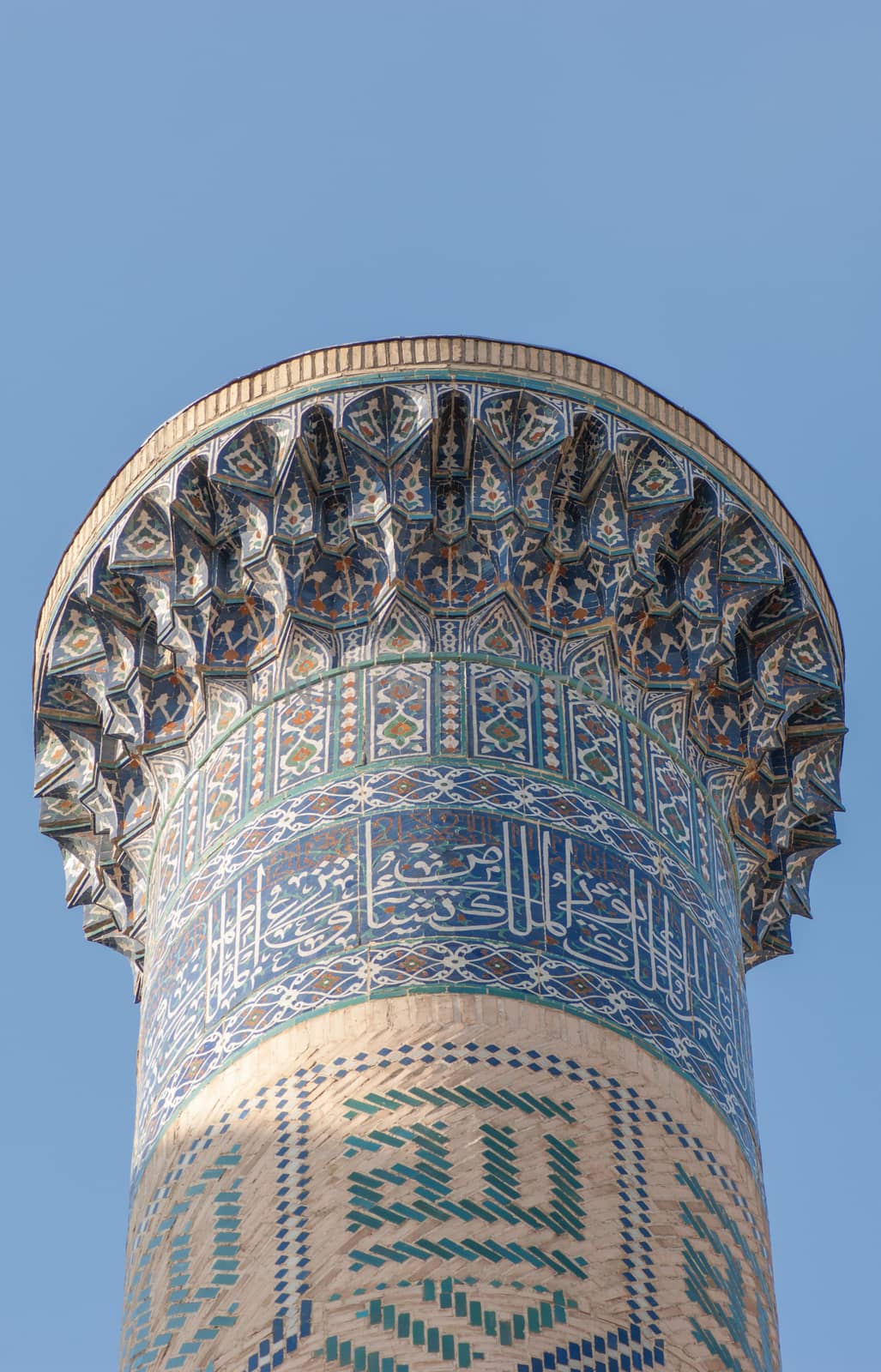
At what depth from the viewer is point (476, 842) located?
6.78 meters

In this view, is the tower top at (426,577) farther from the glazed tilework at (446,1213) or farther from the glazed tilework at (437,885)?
the glazed tilework at (446,1213)

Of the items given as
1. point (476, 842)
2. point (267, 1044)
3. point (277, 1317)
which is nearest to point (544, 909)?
point (476, 842)

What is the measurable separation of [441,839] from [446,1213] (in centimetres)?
105

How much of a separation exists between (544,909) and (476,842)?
0.24 m

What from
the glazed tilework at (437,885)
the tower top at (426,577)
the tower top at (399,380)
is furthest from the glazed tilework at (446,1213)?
the tower top at (399,380)

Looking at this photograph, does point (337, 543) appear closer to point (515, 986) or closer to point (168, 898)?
point (168, 898)

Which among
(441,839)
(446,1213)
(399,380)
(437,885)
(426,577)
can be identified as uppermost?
(399,380)

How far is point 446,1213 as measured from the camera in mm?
6074

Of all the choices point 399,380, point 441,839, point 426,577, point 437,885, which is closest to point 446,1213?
point 437,885

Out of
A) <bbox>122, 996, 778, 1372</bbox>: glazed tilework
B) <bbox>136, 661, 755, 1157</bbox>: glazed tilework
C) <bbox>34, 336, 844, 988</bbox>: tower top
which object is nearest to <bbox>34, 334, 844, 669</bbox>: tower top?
<bbox>34, 336, 844, 988</bbox>: tower top

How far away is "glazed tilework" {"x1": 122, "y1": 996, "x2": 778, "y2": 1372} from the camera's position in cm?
591

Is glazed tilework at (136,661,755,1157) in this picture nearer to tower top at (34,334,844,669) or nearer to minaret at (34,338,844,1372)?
minaret at (34,338,844,1372)

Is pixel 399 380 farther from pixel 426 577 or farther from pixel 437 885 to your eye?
pixel 437 885

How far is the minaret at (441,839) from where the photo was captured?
6.12 m
